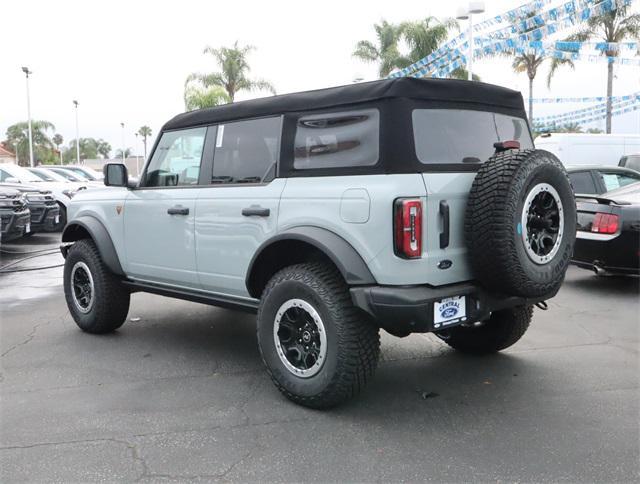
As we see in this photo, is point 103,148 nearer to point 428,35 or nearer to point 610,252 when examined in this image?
point 428,35

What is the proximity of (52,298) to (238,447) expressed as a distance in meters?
4.87

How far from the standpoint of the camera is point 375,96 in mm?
3543

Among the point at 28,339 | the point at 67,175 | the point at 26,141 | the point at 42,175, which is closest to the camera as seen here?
the point at 28,339

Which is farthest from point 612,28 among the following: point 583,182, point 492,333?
point 492,333

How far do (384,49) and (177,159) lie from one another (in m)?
26.8

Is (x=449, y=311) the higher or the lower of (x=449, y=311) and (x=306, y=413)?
the higher

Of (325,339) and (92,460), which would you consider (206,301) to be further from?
(92,460)

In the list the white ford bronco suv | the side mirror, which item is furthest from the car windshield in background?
the side mirror

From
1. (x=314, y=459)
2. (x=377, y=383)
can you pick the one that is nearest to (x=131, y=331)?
(x=377, y=383)

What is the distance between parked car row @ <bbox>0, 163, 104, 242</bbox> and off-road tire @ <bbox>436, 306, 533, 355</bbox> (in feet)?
15.5

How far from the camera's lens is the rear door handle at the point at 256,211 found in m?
3.92

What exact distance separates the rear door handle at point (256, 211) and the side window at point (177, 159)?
780 mm

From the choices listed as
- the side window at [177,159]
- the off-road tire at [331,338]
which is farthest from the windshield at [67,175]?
the off-road tire at [331,338]

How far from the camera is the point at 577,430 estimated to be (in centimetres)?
336
